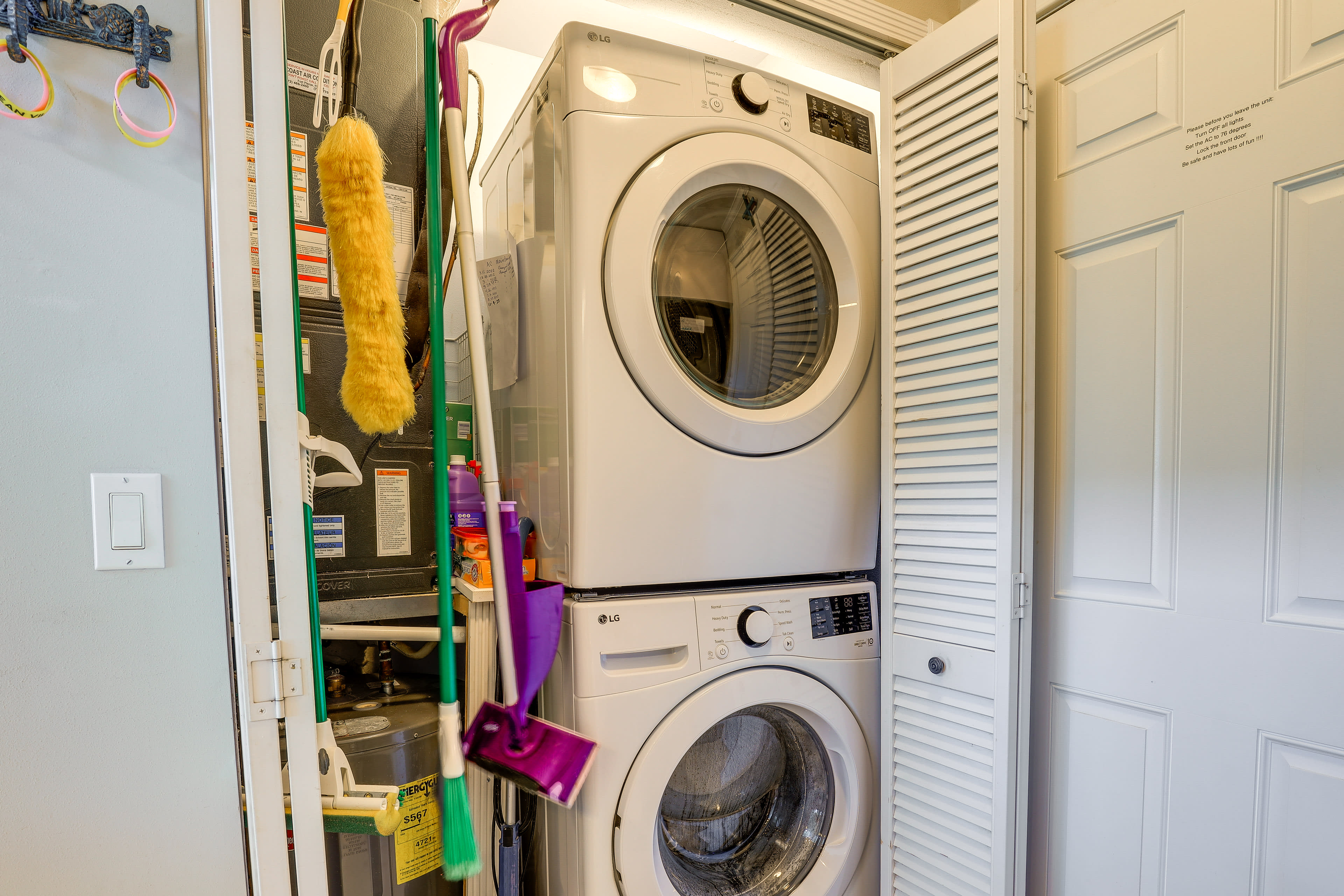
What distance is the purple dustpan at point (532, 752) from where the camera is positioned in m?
1.04

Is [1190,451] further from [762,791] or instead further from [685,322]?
[762,791]

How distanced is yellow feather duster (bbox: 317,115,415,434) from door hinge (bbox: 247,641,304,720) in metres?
0.35

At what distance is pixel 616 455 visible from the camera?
1.12 m

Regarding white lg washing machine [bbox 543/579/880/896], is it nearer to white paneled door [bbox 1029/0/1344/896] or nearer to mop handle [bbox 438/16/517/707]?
mop handle [bbox 438/16/517/707]

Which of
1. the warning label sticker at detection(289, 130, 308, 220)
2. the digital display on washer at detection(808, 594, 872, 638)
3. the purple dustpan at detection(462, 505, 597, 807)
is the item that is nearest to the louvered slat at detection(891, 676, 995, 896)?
the digital display on washer at detection(808, 594, 872, 638)

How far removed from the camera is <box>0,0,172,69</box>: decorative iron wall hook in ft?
2.48

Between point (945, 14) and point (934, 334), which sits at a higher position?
point (945, 14)

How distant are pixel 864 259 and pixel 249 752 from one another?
1289mm

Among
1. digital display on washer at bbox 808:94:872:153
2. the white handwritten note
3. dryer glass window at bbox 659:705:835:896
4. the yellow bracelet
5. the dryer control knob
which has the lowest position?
dryer glass window at bbox 659:705:835:896

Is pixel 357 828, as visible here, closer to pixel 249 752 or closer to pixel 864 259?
pixel 249 752

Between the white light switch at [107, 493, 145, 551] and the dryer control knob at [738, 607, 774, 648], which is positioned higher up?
the white light switch at [107, 493, 145, 551]

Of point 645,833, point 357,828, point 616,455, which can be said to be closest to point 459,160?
point 616,455

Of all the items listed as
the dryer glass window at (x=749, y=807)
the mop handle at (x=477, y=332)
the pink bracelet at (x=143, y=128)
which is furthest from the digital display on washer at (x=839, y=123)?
the dryer glass window at (x=749, y=807)

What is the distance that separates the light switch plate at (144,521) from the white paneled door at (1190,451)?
1.38m
